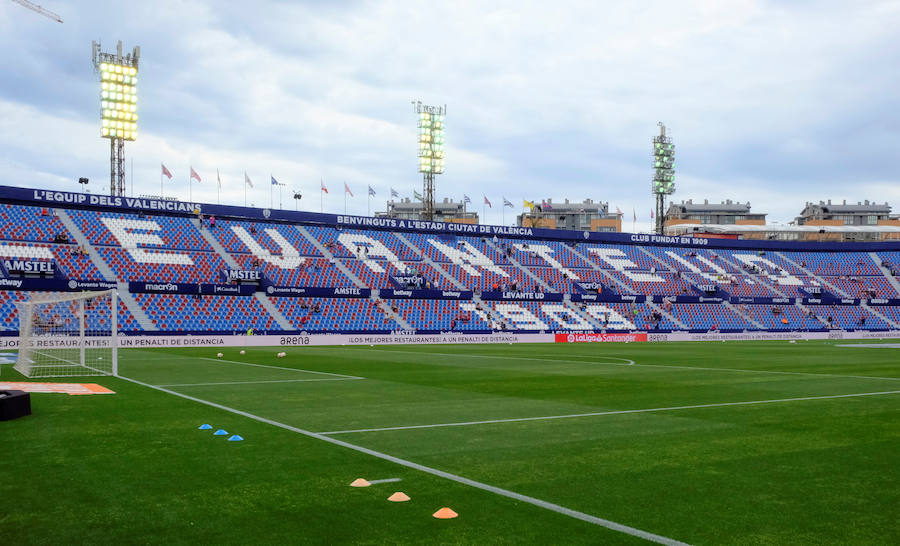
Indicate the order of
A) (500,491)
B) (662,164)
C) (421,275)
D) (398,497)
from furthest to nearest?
(662,164) < (421,275) < (500,491) < (398,497)

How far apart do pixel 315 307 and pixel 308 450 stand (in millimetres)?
53478

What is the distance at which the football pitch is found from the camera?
7.06m

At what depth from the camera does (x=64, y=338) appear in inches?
1550

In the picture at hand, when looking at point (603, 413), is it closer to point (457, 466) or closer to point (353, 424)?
point (353, 424)

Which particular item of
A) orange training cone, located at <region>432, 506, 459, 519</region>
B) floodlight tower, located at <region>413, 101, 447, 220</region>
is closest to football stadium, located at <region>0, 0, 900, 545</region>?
orange training cone, located at <region>432, 506, 459, 519</region>

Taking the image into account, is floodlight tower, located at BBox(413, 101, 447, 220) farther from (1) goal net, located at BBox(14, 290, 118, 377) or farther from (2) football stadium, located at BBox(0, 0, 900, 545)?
(1) goal net, located at BBox(14, 290, 118, 377)

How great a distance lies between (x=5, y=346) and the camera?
149 feet

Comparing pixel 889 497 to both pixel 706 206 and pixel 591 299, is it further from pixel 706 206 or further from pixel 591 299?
pixel 706 206

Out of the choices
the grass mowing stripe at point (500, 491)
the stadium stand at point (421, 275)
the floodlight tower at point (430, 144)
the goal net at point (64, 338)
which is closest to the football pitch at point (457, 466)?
the grass mowing stripe at point (500, 491)

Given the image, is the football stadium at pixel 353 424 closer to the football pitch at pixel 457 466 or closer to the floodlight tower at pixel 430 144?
the football pitch at pixel 457 466

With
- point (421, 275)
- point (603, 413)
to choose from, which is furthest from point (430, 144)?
point (603, 413)

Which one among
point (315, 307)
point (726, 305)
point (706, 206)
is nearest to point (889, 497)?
point (315, 307)

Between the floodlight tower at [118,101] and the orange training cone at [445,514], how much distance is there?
6852 cm

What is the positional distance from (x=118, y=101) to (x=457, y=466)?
6905cm
